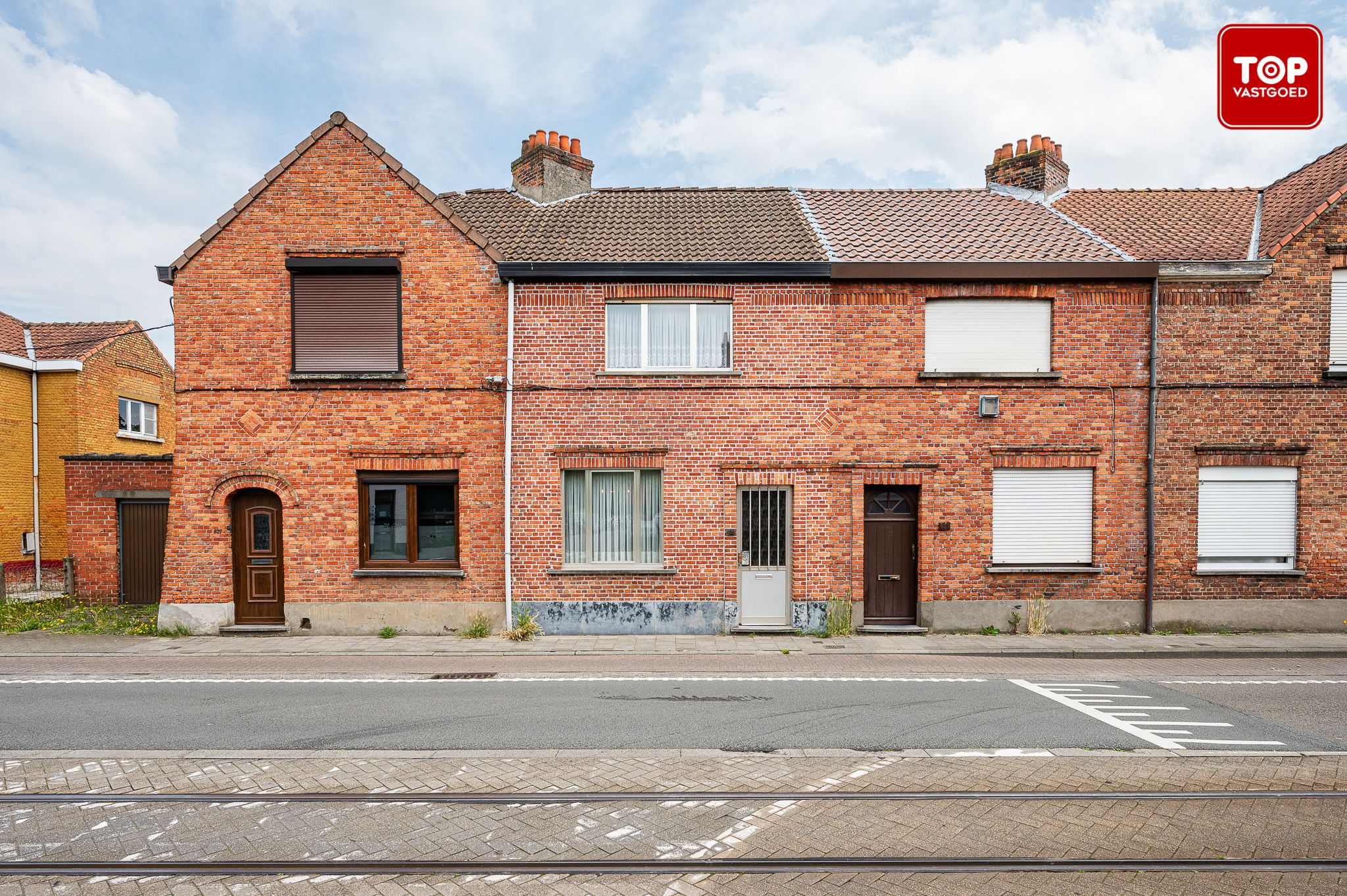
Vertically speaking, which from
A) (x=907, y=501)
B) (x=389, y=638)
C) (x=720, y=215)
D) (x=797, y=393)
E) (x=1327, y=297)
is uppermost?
(x=720, y=215)

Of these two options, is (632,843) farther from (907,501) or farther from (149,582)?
(149,582)

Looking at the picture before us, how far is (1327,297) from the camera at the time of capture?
12188 mm

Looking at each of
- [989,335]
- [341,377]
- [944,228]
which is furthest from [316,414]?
[944,228]

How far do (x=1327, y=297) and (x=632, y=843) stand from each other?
47.6 ft

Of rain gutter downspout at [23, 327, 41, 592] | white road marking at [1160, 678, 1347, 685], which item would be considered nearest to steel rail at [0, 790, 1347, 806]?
white road marking at [1160, 678, 1347, 685]

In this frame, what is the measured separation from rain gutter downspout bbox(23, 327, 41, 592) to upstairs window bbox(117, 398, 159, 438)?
6.21 ft

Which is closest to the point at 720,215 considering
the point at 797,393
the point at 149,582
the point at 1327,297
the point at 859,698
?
the point at 797,393

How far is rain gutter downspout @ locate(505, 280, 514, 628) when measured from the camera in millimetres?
12023

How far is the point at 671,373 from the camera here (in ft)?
39.9

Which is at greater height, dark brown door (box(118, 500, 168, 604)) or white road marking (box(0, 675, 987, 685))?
dark brown door (box(118, 500, 168, 604))

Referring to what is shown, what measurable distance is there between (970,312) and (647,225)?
5.99 m

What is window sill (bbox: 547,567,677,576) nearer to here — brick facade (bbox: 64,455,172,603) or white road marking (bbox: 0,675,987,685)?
white road marking (bbox: 0,675,987,685)

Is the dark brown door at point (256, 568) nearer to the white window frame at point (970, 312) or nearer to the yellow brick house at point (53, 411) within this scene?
the yellow brick house at point (53, 411)

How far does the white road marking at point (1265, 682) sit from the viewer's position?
9.01 meters
